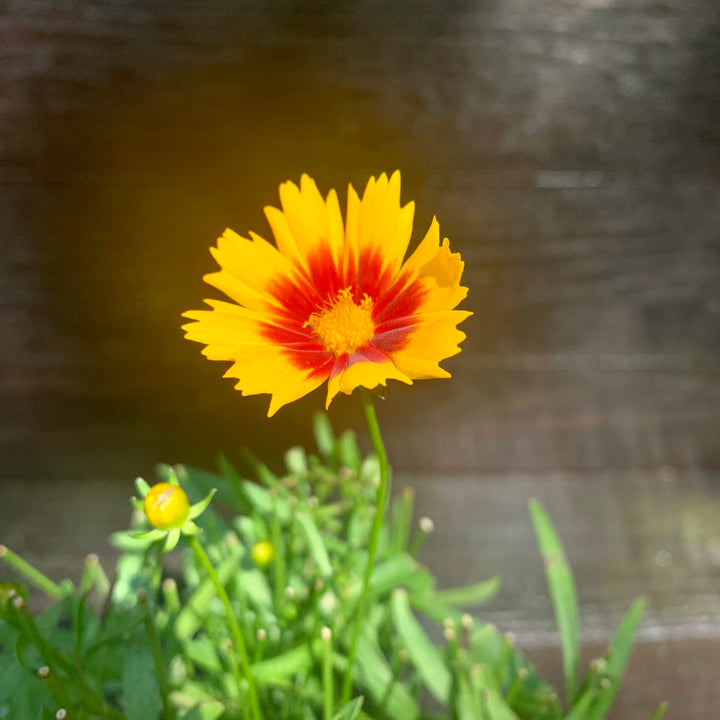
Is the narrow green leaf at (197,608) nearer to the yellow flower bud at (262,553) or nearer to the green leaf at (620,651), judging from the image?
the yellow flower bud at (262,553)

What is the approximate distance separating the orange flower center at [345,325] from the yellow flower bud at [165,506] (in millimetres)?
114

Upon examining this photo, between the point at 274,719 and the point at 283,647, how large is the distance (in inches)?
2.1

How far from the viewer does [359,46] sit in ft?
1.89

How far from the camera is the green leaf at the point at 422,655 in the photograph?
1.76 feet

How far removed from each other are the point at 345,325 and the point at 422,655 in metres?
0.33

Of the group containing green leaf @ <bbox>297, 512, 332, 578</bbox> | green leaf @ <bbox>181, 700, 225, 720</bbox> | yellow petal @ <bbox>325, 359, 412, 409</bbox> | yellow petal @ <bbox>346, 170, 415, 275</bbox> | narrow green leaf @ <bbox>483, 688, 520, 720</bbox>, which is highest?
yellow petal @ <bbox>346, 170, 415, 275</bbox>

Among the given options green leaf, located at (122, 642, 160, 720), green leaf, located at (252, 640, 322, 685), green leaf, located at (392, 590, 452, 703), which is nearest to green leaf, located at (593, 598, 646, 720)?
green leaf, located at (392, 590, 452, 703)

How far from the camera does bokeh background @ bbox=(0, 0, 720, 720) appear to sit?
0.58 metres

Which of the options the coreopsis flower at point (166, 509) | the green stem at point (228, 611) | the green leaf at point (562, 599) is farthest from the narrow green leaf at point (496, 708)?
the coreopsis flower at point (166, 509)

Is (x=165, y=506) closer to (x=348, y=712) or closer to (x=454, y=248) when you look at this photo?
(x=348, y=712)

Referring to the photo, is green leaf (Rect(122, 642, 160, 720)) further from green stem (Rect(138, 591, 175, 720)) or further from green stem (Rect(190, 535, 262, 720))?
green stem (Rect(190, 535, 262, 720))

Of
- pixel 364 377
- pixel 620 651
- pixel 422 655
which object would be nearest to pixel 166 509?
pixel 364 377

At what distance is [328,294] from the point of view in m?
0.38

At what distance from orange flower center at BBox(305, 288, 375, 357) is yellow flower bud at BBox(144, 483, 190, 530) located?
4.5 inches
